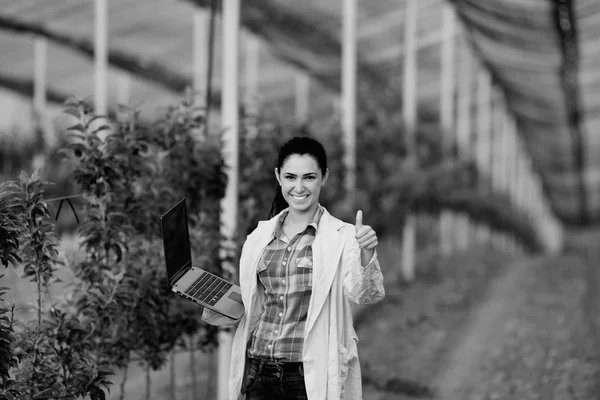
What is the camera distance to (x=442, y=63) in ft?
53.4

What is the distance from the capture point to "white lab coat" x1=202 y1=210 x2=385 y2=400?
3387mm

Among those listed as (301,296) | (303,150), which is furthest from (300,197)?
(301,296)

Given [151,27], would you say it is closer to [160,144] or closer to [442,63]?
[442,63]

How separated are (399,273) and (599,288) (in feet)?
14.3

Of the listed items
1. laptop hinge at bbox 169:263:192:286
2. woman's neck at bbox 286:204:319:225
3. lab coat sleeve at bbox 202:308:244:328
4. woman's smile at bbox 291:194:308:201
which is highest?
woman's smile at bbox 291:194:308:201

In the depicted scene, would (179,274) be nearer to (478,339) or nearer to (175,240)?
(175,240)

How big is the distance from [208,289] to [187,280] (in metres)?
0.08

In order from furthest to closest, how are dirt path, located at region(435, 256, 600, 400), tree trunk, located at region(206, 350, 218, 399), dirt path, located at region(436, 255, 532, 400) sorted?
dirt path, located at region(436, 255, 532, 400), dirt path, located at region(435, 256, 600, 400), tree trunk, located at region(206, 350, 218, 399)

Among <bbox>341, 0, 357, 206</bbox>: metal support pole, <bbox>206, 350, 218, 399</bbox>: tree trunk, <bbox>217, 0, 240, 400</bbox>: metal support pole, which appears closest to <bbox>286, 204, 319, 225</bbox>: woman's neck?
<bbox>217, 0, 240, 400</bbox>: metal support pole

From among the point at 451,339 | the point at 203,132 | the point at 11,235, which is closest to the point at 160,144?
the point at 203,132

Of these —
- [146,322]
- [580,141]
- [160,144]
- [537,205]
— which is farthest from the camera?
[537,205]

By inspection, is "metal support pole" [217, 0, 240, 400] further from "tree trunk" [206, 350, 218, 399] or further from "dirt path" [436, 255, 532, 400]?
"dirt path" [436, 255, 532, 400]

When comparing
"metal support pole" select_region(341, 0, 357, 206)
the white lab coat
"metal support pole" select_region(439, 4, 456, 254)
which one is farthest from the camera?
"metal support pole" select_region(439, 4, 456, 254)

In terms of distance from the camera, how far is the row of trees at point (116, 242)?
13.6ft
